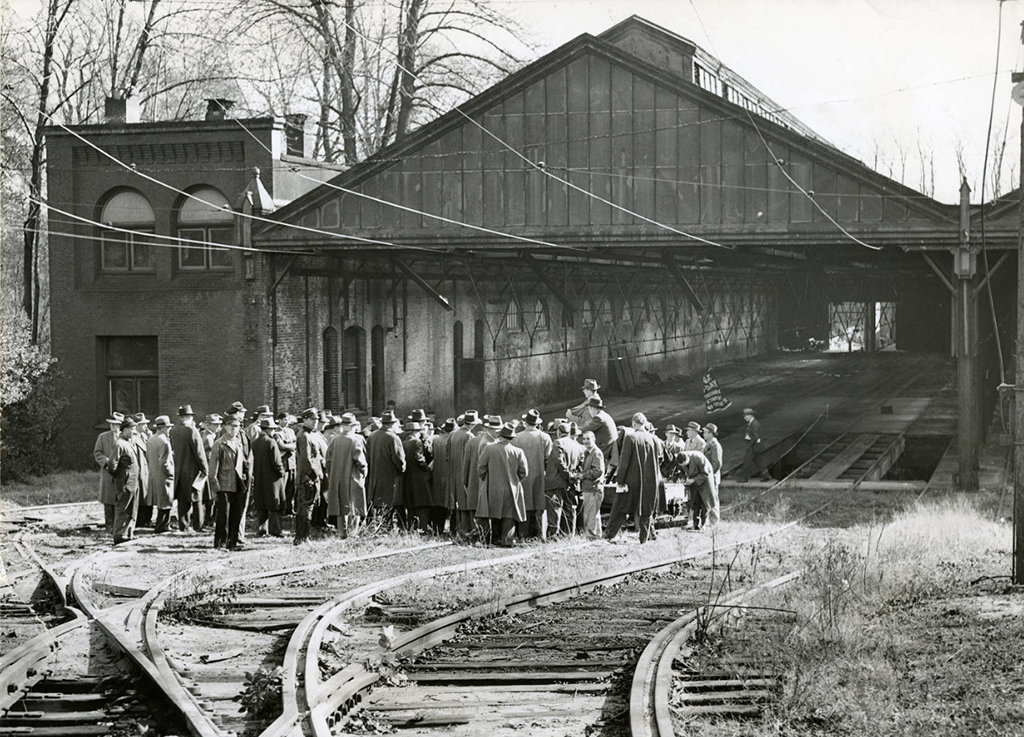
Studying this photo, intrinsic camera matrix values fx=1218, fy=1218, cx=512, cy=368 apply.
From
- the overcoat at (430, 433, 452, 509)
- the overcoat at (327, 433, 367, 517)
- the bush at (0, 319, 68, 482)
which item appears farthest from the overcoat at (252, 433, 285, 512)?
the bush at (0, 319, 68, 482)

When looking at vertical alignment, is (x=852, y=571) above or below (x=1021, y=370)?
below

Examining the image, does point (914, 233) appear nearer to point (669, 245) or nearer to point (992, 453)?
point (669, 245)

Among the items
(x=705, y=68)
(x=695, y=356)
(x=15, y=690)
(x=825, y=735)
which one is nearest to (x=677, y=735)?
(x=825, y=735)

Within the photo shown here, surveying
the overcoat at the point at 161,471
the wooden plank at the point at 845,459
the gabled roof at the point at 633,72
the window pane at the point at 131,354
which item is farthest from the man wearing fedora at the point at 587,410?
the window pane at the point at 131,354

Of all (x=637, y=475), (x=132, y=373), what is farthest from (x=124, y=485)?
(x=132, y=373)

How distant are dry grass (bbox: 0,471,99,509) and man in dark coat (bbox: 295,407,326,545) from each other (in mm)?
6761

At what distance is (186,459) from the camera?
16250 millimetres

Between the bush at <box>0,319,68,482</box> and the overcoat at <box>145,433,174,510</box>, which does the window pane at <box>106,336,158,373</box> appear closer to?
the bush at <box>0,319,68,482</box>

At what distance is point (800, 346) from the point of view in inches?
2552

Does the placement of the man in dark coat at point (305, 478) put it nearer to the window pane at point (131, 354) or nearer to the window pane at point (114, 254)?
the window pane at point (131, 354)

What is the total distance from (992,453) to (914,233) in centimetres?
767

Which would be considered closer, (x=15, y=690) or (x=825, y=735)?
(x=825, y=735)

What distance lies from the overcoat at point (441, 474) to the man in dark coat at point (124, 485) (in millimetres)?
3901

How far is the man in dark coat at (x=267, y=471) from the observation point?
1526cm
